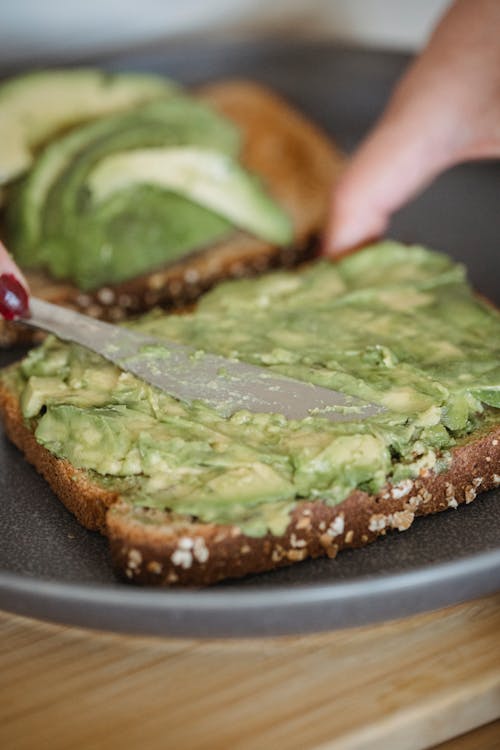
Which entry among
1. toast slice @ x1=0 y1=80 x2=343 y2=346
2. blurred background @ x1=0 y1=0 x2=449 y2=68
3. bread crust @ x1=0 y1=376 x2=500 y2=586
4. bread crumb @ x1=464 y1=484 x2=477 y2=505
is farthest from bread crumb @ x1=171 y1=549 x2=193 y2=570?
blurred background @ x1=0 y1=0 x2=449 y2=68

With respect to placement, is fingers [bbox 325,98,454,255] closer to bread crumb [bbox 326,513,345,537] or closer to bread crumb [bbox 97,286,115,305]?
bread crumb [bbox 97,286,115,305]

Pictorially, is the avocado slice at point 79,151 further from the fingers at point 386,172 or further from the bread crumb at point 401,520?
the bread crumb at point 401,520

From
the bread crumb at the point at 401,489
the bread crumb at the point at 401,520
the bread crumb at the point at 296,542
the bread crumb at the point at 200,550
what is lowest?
the bread crumb at the point at 200,550

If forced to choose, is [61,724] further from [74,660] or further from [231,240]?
Result: [231,240]

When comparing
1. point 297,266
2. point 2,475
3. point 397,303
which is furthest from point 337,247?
point 2,475

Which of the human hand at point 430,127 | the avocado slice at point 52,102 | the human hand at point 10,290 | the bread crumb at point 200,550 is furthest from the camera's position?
the avocado slice at point 52,102

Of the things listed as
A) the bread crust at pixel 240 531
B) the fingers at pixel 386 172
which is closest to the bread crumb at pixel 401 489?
the bread crust at pixel 240 531
